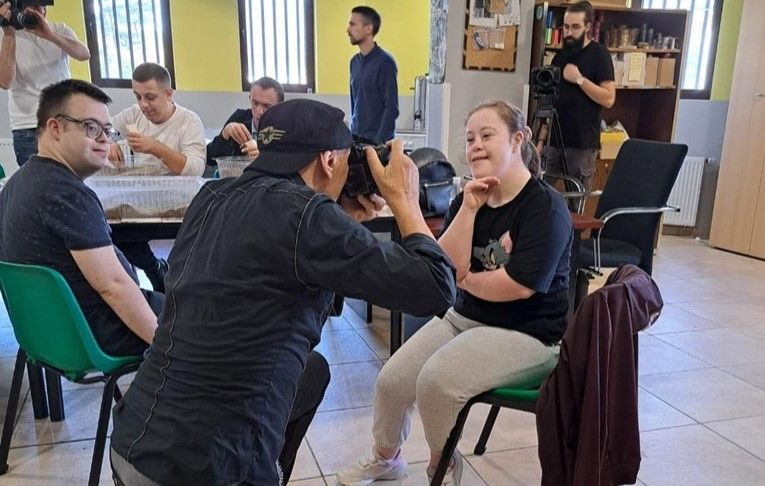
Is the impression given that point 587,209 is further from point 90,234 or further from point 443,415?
point 90,234

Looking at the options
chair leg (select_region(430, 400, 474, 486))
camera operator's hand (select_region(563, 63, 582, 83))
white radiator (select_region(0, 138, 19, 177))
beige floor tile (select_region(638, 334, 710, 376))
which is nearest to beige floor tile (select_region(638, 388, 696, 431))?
beige floor tile (select_region(638, 334, 710, 376))

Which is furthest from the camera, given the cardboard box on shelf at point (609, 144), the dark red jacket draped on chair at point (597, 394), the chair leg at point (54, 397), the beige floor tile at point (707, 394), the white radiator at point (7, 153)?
the white radiator at point (7, 153)

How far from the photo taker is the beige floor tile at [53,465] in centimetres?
A: 184

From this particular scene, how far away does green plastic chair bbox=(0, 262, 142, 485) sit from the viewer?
58.7 inches

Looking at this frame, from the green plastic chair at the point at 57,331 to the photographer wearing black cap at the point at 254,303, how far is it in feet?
1.76

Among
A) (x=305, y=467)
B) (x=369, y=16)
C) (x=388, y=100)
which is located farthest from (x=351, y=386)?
(x=369, y=16)

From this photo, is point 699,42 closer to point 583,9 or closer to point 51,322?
point 583,9

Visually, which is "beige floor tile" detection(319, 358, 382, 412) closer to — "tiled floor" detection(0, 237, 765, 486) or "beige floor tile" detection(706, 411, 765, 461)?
"tiled floor" detection(0, 237, 765, 486)

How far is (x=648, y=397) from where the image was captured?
7.99 feet

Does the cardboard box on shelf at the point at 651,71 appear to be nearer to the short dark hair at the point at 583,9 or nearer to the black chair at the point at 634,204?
the short dark hair at the point at 583,9

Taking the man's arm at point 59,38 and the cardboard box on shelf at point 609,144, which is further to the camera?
the cardboard box on shelf at point 609,144

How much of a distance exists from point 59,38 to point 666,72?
13.1 ft

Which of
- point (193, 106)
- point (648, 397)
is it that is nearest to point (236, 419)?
point (648, 397)

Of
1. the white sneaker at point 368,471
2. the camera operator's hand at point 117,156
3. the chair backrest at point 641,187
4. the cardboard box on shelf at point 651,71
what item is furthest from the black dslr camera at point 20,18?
the cardboard box on shelf at point 651,71
